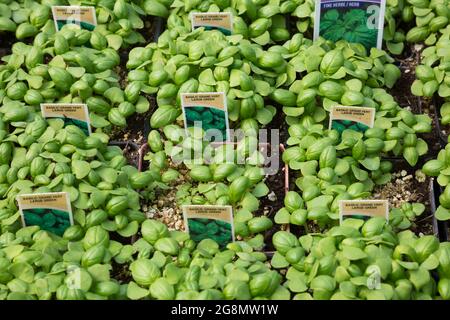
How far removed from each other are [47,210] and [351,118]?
3.23ft

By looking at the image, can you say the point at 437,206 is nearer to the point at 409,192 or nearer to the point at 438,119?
the point at 409,192

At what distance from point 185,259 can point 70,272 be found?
305 mm

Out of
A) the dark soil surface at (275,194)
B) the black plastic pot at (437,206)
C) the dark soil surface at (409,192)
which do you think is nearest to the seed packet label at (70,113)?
the dark soil surface at (275,194)

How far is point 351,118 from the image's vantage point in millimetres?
2156

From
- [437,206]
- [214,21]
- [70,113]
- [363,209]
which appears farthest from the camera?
[214,21]

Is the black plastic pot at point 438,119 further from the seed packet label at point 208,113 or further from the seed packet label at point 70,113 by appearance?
the seed packet label at point 70,113

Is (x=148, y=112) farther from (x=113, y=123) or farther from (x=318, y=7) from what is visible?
(x=318, y=7)

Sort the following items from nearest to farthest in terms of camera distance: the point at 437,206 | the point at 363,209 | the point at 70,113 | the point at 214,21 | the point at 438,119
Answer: the point at 363,209, the point at 437,206, the point at 70,113, the point at 438,119, the point at 214,21

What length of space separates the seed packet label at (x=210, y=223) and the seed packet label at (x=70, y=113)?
53 centimetres

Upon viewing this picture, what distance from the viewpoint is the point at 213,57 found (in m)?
2.25

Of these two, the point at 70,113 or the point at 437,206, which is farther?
the point at 70,113

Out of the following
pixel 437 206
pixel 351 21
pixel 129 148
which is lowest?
pixel 437 206

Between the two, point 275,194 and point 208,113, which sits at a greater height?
point 208,113

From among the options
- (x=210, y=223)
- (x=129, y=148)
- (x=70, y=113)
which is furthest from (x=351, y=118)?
(x=70, y=113)
